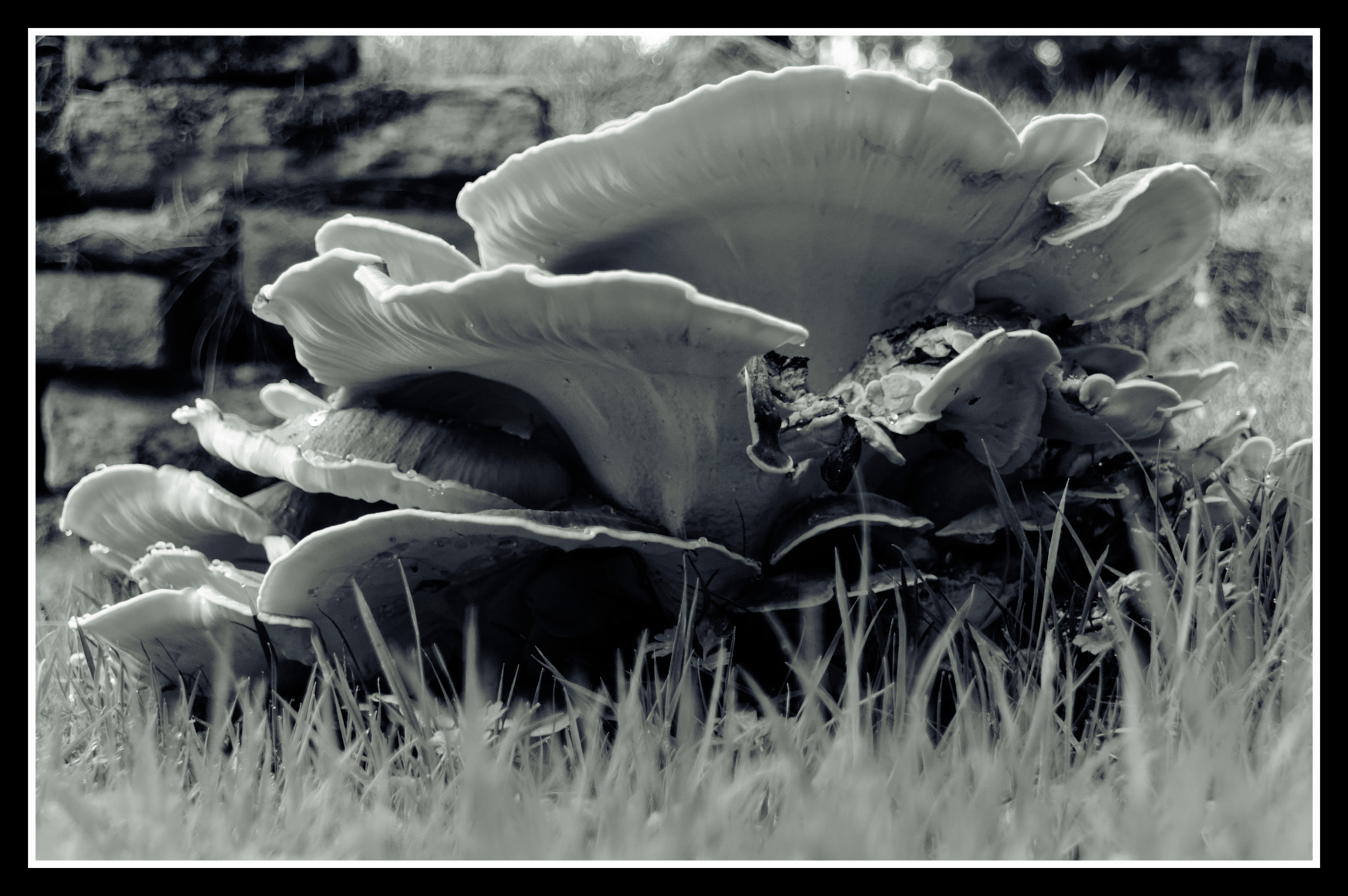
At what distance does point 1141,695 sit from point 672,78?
1381 mm

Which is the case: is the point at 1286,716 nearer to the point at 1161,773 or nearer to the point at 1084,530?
the point at 1161,773

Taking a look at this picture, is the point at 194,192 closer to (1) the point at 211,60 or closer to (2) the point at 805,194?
(1) the point at 211,60

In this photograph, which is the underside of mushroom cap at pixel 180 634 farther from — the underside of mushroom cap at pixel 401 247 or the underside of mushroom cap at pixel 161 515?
the underside of mushroom cap at pixel 401 247

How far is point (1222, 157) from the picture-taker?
2031 millimetres

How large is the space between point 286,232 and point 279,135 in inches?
6.8

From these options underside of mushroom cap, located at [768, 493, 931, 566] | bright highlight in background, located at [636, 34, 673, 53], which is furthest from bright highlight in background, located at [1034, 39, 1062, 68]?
underside of mushroom cap, located at [768, 493, 931, 566]

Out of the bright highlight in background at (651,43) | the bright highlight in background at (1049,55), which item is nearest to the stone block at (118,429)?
the bright highlight in background at (651,43)

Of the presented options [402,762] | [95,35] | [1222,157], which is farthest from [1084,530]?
[95,35]

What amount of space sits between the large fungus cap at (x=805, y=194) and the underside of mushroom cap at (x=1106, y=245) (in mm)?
18

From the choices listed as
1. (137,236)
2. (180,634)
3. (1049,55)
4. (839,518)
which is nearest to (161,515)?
(180,634)

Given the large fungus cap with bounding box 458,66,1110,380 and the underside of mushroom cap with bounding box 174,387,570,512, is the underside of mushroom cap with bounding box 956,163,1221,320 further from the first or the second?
the underside of mushroom cap with bounding box 174,387,570,512

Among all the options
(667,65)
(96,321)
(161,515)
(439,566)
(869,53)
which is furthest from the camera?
(869,53)

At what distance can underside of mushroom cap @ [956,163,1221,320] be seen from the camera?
0.82m

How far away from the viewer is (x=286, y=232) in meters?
1.49
